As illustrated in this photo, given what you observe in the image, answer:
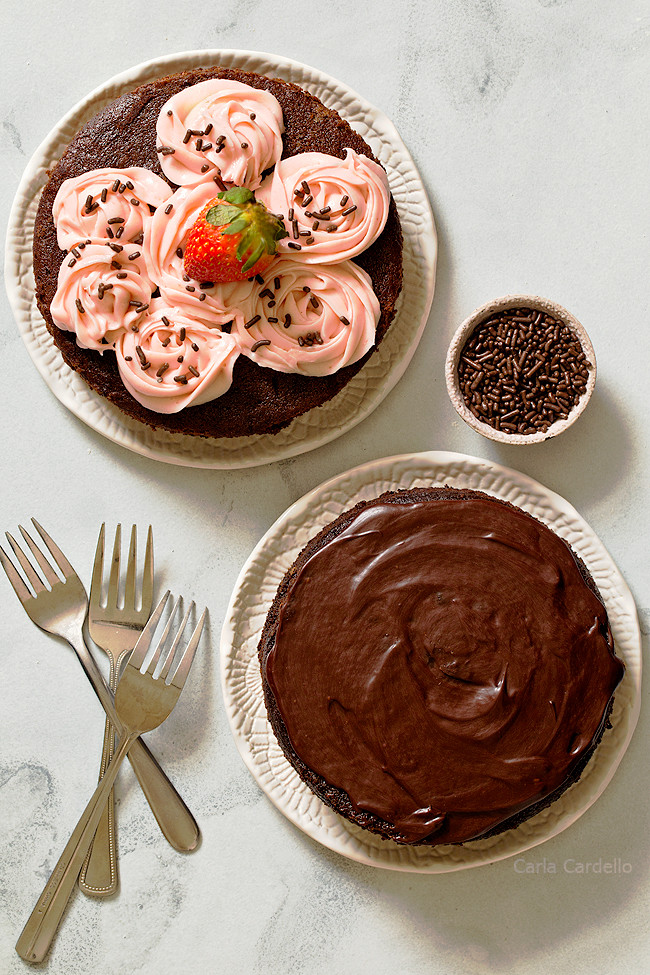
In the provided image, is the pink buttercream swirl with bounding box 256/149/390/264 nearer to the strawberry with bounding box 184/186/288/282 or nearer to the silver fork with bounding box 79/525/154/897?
the strawberry with bounding box 184/186/288/282

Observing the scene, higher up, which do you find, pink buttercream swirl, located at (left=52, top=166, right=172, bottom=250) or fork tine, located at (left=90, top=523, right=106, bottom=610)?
pink buttercream swirl, located at (left=52, top=166, right=172, bottom=250)

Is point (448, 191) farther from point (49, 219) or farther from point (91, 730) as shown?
point (91, 730)

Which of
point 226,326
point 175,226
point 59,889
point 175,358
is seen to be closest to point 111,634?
point 59,889

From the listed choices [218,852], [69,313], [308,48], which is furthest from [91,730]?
[308,48]

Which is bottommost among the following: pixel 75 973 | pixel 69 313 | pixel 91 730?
pixel 75 973

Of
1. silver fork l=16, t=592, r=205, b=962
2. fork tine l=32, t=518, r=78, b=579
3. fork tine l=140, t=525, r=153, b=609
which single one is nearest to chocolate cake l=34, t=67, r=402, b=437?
fork tine l=140, t=525, r=153, b=609

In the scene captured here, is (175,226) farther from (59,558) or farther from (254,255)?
(59,558)

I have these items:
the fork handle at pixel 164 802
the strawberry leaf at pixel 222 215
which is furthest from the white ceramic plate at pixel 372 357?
the fork handle at pixel 164 802
